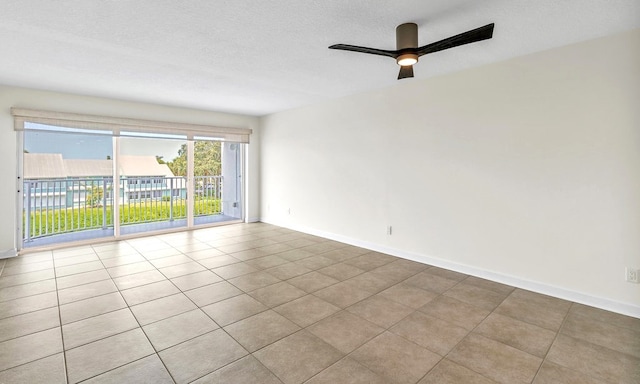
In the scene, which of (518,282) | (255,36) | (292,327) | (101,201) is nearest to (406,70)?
(255,36)

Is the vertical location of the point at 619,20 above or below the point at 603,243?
above

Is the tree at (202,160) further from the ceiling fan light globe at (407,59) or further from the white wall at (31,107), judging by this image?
the ceiling fan light globe at (407,59)

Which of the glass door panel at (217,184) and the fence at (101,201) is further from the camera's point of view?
the glass door panel at (217,184)

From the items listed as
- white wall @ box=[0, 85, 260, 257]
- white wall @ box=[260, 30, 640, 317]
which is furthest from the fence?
white wall @ box=[260, 30, 640, 317]

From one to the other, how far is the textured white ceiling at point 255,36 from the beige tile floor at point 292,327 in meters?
2.30

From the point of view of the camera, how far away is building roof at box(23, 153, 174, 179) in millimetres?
4531

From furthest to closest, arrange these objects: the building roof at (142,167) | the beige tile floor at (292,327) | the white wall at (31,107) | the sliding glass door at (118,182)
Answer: the building roof at (142,167) < the sliding glass door at (118,182) < the white wall at (31,107) < the beige tile floor at (292,327)

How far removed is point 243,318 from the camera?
240 centimetres

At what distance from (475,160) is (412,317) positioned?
6.23ft

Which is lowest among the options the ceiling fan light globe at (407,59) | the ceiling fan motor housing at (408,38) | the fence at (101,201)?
the fence at (101,201)

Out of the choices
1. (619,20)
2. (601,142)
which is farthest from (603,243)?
(619,20)

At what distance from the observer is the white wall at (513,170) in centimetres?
253

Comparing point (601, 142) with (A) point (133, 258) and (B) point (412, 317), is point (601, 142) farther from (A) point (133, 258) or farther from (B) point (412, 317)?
(A) point (133, 258)

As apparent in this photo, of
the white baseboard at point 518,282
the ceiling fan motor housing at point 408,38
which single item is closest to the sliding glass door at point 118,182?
the white baseboard at point 518,282
